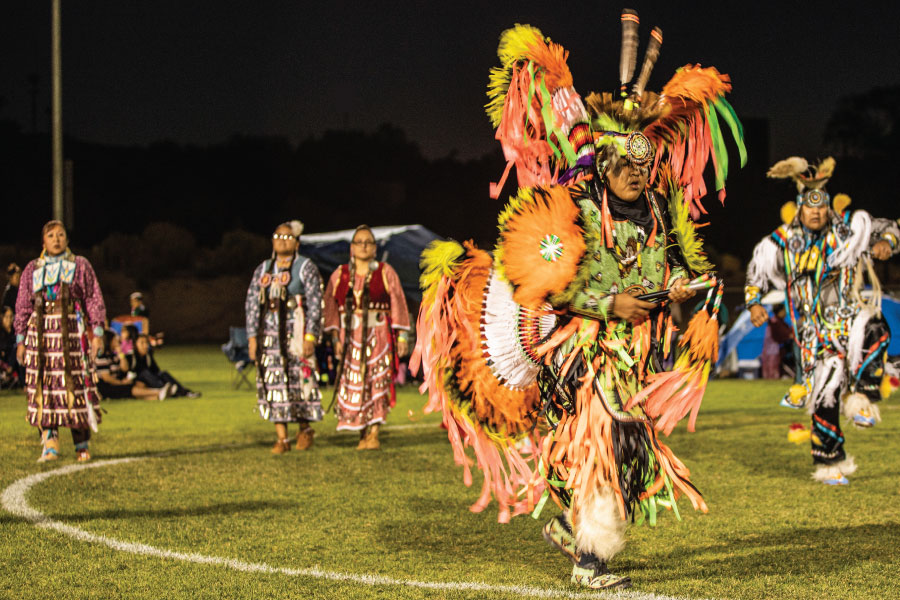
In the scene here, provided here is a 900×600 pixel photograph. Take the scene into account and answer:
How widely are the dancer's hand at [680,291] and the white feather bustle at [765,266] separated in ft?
11.7

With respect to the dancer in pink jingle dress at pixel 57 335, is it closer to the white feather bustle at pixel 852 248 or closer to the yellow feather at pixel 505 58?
the yellow feather at pixel 505 58

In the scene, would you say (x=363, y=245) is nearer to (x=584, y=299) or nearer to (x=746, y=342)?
(x=584, y=299)

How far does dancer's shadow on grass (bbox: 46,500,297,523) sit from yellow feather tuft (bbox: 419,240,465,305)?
86.1 inches

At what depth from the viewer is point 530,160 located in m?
5.25

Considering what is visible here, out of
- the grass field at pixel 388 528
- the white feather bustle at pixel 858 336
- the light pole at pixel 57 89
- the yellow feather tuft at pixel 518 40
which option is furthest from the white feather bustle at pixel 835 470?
the light pole at pixel 57 89

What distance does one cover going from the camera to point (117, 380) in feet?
53.0

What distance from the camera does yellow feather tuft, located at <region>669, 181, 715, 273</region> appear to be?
16.4 ft

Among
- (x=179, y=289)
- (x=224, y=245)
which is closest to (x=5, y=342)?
(x=179, y=289)

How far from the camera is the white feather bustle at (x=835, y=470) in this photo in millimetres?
7645

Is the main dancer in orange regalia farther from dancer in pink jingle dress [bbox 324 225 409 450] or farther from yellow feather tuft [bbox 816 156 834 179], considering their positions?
dancer in pink jingle dress [bbox 324 225 409 450]

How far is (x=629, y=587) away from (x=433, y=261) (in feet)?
5.95

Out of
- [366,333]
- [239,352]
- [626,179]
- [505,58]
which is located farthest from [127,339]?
[626,179]

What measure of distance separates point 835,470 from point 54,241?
637cm

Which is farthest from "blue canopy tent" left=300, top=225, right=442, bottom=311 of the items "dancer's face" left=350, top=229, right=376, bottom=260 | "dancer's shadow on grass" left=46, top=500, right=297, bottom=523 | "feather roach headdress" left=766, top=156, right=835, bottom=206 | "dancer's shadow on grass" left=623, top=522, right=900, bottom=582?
"dancer's shadow on grass" left=623, top=522, right=900, bottom=582
